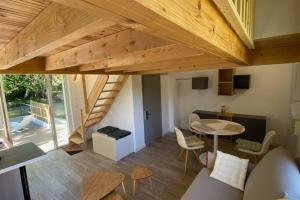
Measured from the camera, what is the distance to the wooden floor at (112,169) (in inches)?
109

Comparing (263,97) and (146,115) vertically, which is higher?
(263,97)

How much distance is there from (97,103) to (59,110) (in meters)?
1.15

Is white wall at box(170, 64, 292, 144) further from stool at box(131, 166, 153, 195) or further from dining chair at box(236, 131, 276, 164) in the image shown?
stool at box(131, 166, 153, 195)

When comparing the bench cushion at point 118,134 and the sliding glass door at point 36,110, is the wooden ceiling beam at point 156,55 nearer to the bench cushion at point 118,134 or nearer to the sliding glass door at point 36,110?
the bench cushion at point 118,134

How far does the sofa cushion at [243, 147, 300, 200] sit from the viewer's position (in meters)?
1.48

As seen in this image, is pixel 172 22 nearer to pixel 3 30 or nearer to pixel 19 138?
pixel 3 30

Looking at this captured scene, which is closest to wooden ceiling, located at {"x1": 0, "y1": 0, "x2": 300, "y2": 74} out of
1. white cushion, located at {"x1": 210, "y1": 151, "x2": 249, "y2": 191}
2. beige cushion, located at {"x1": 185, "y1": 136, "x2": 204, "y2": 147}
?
white cushion, located at {"x1": 210, "y1": 151, "x2": 249, "y2": 191}

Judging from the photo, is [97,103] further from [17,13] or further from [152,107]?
[17,13]

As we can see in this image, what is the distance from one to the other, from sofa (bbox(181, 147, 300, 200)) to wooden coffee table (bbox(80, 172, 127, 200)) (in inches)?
36.9

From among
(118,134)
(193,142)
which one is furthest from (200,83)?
(118,134)

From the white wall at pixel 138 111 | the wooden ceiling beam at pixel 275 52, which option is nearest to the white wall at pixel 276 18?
the wooden ceiling beam at pixel 275 52

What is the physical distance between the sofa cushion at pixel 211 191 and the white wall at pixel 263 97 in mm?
3021

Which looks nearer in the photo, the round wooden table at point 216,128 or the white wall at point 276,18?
the white wall at point 276,18

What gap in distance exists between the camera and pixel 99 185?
221 centimetres
